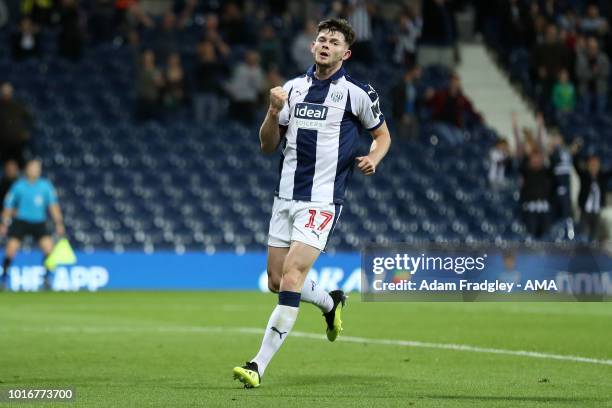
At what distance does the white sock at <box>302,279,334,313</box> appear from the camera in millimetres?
9227

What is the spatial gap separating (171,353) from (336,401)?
356cm

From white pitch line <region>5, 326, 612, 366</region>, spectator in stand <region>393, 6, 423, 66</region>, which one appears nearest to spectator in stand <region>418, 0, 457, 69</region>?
spectator in stand <region>393, 6, 423, 66</region>

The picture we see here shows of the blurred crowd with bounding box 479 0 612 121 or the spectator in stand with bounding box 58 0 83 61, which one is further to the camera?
the blurred crowd with bounding box 479 0 612 121

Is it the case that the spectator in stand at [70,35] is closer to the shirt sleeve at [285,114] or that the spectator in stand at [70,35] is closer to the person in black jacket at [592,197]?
the person in black jacket at [592,197]

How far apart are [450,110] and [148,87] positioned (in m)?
5.65

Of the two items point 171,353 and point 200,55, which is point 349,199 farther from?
point 171,353

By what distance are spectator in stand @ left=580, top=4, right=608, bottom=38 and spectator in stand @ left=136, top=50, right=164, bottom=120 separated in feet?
31.1

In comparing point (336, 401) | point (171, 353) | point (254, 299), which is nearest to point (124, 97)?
point (254, 299)

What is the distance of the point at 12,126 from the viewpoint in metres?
22.3

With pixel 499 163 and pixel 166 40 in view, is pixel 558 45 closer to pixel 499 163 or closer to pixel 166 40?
pixel 499 163

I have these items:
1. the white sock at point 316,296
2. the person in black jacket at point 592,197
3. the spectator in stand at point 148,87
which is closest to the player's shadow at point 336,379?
the white sock at point 316,296

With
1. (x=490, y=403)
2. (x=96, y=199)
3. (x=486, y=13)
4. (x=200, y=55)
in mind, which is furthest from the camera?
(x=486, y=13)

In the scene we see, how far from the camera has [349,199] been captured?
24.6 metres

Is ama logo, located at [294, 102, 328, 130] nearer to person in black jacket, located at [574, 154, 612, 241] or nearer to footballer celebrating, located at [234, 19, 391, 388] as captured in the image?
footballer celebrating, located at [234, 19, 391, 388]
